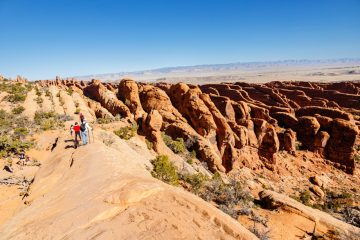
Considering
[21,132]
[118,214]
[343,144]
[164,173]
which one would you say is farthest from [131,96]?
[118,214]

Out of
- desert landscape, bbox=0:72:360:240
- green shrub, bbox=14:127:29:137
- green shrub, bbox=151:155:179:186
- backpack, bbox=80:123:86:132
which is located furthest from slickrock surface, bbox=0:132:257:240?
green shrub, bbox=14:127:29:137

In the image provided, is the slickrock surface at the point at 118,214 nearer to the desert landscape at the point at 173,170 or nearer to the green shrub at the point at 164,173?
the desert landscape at the point at 173,170

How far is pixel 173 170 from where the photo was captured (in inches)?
607

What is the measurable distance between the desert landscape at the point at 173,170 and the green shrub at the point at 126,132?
0.38 ft

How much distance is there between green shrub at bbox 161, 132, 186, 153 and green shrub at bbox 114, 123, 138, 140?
287cm

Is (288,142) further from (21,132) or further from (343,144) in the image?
(21,132)

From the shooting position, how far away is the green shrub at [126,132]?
21391 mm

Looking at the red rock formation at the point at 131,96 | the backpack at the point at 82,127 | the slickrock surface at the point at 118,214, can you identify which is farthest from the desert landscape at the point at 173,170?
the backpack at the point at 82,127

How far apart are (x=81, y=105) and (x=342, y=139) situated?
1182 inches

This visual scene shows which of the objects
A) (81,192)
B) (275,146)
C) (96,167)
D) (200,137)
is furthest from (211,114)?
(81,192)

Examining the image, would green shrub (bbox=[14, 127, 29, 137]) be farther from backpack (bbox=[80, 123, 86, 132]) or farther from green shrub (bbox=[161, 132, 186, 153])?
green shrub (bbox=[161, 132, 186, 153])

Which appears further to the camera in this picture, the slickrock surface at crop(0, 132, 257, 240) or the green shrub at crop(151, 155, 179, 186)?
the green shrub at crop(151, 155, 179, 186)

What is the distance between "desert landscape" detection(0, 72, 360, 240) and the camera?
614cm

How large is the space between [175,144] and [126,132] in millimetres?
4258
